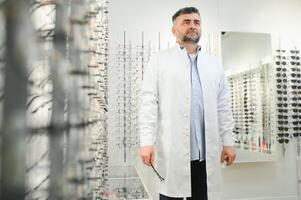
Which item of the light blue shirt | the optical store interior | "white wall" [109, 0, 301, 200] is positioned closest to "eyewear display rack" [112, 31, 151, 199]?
the optical store interior

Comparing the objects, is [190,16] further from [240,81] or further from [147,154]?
[240,81]

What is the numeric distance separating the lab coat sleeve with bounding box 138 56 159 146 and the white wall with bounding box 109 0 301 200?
1309 mm

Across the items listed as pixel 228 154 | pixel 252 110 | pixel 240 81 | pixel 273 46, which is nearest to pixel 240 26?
pixel 273 46

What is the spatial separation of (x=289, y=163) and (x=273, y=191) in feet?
1.17

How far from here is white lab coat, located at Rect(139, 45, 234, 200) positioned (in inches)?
67.6

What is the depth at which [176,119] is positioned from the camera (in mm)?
1741

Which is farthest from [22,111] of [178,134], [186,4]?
[186,4]

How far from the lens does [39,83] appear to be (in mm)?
240

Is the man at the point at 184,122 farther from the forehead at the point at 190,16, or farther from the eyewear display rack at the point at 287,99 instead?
the eyewear display rack at the point at 287,99

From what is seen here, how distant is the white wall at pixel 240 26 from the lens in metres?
3.14

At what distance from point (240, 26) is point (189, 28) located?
5.64ft

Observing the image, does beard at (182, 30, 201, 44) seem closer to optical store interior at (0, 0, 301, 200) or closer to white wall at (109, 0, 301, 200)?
optical store interior at (0, 0, 301, 200)

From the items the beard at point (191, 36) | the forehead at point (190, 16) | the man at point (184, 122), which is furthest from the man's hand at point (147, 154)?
the forehead at point (190, 16)

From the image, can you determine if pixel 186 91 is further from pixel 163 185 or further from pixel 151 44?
pixel 151 44
